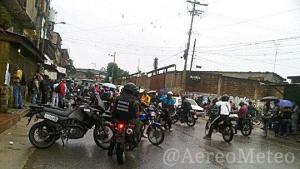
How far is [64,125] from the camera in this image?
1184 centimetres

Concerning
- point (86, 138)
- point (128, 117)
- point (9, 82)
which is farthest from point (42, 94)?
point (128, 117)

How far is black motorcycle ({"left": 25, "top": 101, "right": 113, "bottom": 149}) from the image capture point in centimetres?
1162

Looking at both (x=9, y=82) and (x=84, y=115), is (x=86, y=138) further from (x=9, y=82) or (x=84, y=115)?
(x=9, y=82)

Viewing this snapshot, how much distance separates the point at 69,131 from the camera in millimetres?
11969

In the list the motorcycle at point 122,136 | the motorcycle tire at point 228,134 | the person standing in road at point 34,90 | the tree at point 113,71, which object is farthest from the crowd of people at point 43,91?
the tree at point 113,71

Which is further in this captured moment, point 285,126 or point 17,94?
point 285,126

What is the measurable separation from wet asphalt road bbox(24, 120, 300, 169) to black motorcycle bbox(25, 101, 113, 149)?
290mm

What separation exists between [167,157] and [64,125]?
8.58ft

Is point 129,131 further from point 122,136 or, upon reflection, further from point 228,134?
point 228,134

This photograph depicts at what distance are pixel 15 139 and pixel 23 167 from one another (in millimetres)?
3833

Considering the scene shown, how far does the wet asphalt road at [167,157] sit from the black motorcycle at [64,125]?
0.95 feet

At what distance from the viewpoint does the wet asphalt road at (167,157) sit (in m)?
10.2

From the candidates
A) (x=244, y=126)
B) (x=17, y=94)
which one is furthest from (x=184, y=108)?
(x=17, y=94)

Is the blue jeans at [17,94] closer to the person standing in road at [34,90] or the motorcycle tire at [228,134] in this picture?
the person standing in road at [34,90]
